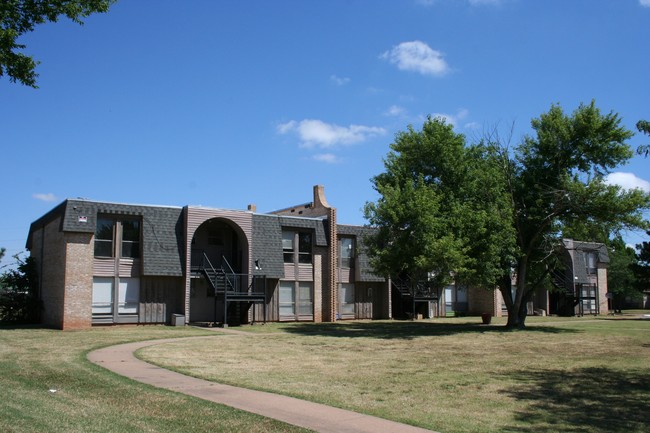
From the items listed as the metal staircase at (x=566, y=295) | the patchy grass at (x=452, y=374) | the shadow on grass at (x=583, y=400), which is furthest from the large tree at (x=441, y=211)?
the metal staircase at (x=566, y=295)

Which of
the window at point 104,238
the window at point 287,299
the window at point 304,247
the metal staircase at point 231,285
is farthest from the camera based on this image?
the window at point 304,247

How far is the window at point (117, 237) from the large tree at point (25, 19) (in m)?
18.3

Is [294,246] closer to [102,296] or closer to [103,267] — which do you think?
[103,267]

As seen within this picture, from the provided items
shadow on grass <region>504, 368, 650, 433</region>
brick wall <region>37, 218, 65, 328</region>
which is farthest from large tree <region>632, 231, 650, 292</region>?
brick wall <region>37, 218, 65, 328</region>

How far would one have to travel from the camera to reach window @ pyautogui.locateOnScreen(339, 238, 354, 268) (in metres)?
38.5

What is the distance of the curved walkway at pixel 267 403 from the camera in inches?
343

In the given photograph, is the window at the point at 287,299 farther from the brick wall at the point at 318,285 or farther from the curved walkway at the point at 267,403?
the curved walkway at the point at 267,403

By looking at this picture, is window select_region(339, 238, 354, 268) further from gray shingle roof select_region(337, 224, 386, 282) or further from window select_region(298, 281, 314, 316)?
window select_region(298, 281, 314, 316)

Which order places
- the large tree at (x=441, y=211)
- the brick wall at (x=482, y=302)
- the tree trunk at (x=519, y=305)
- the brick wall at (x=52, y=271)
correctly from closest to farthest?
the large tree at (x=441, y=211) < the brick wall at (x=52, y=271) < the tree trunk at (x=519, y=305) < the brick wall at (x=482, y=302)

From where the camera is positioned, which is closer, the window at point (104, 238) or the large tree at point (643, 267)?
the window at point (104, 238)

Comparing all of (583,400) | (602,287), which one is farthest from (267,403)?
(602,287)

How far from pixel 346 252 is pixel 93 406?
1172 inches

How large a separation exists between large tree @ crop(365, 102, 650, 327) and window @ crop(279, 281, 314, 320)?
7543 mm

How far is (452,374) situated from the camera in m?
14.7
